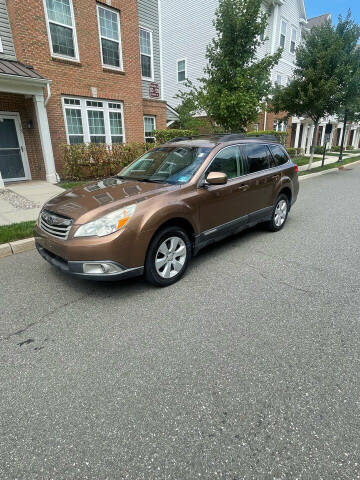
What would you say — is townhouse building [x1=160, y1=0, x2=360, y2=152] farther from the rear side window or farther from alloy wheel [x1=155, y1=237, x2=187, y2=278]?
alloy wheel [x1=155, y1=237, x2=187, y2=278]

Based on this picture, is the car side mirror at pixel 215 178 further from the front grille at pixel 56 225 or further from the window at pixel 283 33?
the window at pixel 283 33

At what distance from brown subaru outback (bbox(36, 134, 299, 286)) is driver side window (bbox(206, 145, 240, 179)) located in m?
0.01

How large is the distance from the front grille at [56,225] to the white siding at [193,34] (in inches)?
811

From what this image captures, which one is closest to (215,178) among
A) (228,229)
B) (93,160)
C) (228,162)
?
(228,162)

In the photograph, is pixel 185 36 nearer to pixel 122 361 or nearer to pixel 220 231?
pixel 220 231

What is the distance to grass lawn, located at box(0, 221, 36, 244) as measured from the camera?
196 inches

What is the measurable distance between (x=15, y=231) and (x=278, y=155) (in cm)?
512

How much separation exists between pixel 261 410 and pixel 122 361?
3.80 ft

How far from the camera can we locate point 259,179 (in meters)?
5.04

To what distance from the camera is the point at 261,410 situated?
204cm

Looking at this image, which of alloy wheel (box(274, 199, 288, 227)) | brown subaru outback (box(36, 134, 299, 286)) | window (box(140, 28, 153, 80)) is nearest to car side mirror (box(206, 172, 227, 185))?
brown subaru outback (box(36, 134, 299, 286))

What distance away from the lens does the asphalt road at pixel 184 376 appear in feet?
5.66

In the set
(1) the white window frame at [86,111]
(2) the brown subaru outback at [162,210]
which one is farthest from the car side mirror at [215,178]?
(1) the white window frame at [86,111]

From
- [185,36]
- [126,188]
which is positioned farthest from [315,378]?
[185,36]
